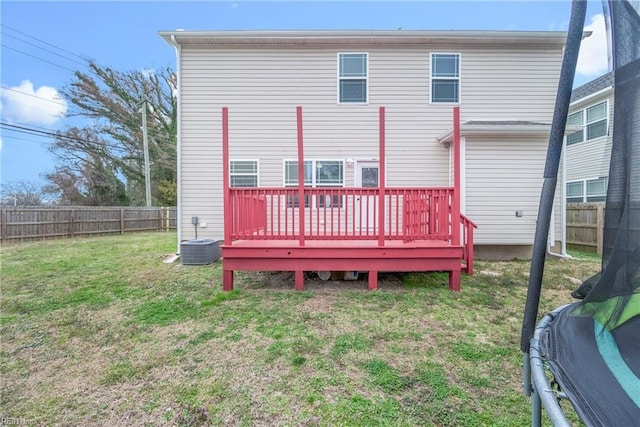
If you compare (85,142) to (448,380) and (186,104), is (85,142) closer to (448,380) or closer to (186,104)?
(186,104)

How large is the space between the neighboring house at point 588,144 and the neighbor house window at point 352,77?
7805 mm

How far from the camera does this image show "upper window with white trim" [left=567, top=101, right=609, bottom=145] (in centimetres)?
1009

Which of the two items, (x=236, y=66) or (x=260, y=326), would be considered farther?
(x=236, y=66)

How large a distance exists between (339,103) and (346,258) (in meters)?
4.27

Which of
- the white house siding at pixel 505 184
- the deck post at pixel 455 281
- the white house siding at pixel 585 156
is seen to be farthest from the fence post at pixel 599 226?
the deck post at pixel 455 281

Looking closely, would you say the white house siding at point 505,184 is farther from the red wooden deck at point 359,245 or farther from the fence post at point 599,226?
the red wooden deck at point 359,245

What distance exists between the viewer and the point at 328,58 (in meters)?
7.21

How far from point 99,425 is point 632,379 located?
2750 mm

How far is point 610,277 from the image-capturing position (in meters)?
1.44

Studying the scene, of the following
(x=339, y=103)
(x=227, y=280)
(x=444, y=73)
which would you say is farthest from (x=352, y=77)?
(x=227, y=280)

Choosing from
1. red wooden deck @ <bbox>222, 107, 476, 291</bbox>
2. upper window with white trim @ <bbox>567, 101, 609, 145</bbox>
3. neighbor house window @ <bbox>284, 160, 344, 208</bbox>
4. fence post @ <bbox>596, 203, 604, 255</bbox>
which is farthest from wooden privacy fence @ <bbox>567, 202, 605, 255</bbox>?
neighbor house window @ <bbox>284, 160, 344, 208</bbox>

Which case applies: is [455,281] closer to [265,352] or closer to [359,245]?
[359,245]

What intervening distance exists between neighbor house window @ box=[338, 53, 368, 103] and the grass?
4489 mm

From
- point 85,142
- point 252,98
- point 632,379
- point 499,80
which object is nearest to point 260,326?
point 632,379
